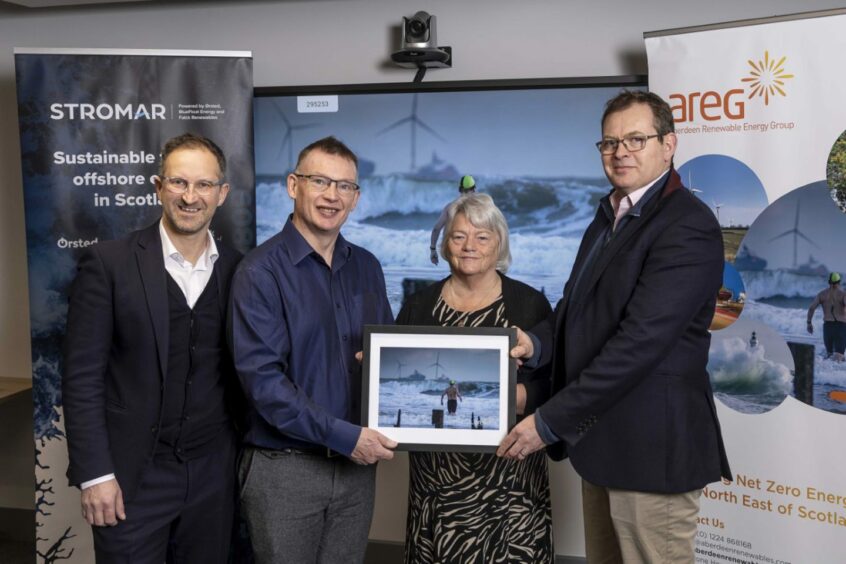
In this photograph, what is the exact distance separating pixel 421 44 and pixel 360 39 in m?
0.44

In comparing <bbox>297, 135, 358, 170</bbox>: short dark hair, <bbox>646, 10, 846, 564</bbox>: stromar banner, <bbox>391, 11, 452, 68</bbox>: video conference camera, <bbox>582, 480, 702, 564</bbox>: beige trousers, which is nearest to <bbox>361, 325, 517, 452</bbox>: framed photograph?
<bbox>582, 480, 702, 564</bbox>: beige trousers

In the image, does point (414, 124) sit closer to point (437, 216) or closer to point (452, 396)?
point (437, 216)

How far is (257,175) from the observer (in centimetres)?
425

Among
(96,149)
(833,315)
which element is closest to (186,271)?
(96,149)

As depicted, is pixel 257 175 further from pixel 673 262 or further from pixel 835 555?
pixel 835 555

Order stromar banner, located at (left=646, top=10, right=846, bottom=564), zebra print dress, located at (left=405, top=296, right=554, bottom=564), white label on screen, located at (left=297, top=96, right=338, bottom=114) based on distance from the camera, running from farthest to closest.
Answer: white label on screen, located at (left=297, top=96, right=338, bottom=114) < stromar banner, located at (left=646, top=10, right=846, bottom=564) < zebra print dress, located at (left=405, top=296, right=554, bottom=564)

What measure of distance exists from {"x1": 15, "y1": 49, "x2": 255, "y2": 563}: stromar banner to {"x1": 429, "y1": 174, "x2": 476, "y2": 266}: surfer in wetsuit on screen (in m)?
0.90

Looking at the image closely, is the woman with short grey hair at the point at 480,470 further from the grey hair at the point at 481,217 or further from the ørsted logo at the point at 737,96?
the ørsted logo at the point at 737,96

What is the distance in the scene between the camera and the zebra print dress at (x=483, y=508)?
99.4 inches

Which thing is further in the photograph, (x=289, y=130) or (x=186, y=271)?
(x=289, y=130)

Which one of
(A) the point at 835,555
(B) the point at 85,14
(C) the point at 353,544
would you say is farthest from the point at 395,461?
(B) the point at 85,14

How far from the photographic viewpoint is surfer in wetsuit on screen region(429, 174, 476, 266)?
404cm

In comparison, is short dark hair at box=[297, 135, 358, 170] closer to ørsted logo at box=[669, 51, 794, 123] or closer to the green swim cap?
the green swim cap

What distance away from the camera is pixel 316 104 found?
4137mm
